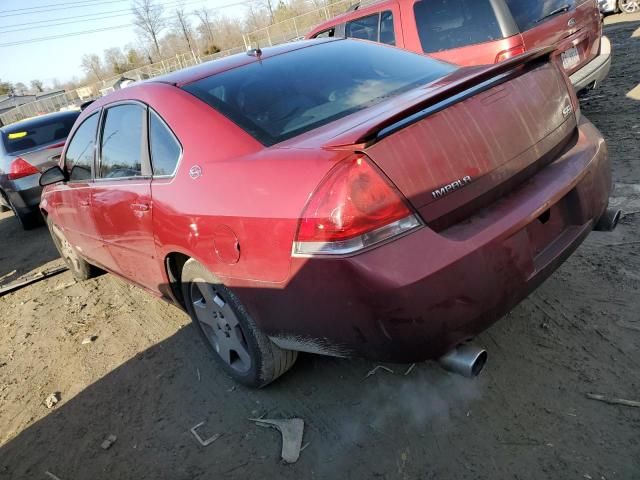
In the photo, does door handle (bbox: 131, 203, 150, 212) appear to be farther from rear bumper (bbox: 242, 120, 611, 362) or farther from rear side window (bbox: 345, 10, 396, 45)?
rear side window (bbox: 345, 10, 396, 45)

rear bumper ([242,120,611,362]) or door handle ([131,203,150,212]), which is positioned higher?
door handle ([131,203,150,212])

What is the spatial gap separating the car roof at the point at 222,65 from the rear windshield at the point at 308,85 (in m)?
0.07

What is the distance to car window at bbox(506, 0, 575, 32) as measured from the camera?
4.92m

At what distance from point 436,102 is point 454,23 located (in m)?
3.87

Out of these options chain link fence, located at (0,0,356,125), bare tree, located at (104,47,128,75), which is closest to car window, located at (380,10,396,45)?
chain link fence, located at (0,0,356,125)

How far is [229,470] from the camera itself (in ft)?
7.52

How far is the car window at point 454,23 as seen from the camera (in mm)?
4977

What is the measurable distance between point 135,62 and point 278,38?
4649 centimetres

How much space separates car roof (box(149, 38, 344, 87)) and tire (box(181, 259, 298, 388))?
1022mm

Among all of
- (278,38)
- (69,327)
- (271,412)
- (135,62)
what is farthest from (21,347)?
(135,62)

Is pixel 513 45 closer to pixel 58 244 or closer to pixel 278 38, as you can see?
pixel 58 244

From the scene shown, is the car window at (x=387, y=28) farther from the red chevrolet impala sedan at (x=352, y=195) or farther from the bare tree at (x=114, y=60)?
the bare tree at (x=114, y=60)

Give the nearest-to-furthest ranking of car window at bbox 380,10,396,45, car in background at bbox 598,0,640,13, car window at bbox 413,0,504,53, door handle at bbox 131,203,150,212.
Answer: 1. door handle at bbox 131,203,150,212
2. car window at bbox 413,0,504,53
3. car window at bbox 380,10,396,45
4. car in background at bbox 598,0,640,13

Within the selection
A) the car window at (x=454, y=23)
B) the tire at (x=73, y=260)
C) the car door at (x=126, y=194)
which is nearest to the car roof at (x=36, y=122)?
the tire at (x=73, y=260)
